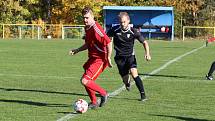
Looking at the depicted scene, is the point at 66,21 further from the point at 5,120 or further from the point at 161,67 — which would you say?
the point at 5,120

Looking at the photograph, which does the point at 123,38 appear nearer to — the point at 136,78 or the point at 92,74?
the point at 136,78

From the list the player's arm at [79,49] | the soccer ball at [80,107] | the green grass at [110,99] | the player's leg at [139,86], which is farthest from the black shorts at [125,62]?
the soccer ball at [80,107]

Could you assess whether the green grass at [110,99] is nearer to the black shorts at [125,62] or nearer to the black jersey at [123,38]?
the black shorts at [125,62]

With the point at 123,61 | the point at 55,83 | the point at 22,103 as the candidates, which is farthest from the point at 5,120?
the point at 55,83

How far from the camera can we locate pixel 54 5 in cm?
5297

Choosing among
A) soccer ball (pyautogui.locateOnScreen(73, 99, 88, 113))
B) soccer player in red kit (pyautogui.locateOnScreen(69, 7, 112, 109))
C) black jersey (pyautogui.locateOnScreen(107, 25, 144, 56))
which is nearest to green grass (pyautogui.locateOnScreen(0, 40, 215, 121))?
soccer ball (pyautogui.locateOnScreen(73, 99, 88, 113))

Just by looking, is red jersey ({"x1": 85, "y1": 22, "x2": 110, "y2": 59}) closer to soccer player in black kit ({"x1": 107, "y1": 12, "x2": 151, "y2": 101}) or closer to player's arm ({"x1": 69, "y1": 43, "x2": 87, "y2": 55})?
player's arm ({"x1": 69, "y1": 43, "x2": 87, "y2": 55})

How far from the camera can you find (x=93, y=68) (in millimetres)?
9555

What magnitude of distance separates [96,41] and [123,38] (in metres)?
1.41

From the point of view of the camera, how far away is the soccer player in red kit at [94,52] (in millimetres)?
9383

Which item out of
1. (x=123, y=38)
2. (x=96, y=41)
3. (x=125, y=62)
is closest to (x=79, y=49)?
(x=96, y=41)

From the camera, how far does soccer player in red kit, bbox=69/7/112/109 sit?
938 centimetres

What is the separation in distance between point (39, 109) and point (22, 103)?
0.84 metres

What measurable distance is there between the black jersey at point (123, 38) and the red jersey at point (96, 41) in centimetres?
115
